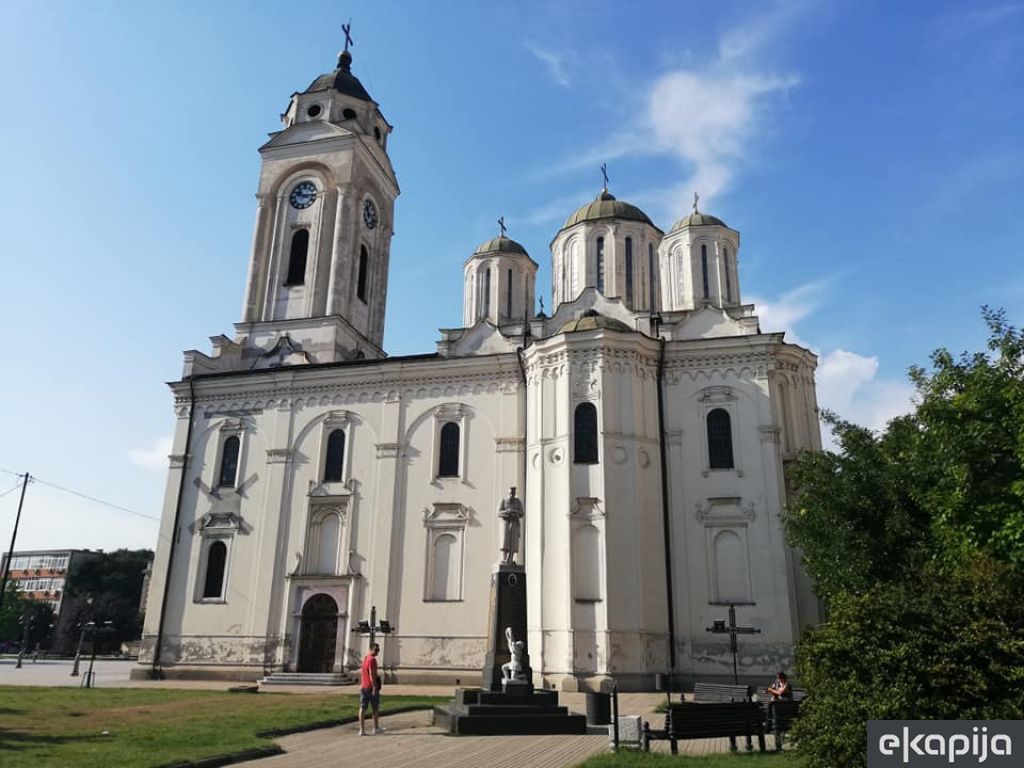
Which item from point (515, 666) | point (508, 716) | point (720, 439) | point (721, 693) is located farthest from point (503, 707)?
point (720, 439)

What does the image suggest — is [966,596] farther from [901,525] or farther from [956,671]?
[901,525]

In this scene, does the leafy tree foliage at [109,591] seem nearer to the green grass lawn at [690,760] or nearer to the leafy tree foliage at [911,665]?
the green grass lawn at [690,760]

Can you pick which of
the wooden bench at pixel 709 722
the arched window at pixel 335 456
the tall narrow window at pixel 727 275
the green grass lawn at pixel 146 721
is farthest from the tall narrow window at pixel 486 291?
the wooden bench at pixel 709 722

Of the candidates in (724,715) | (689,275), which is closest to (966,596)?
(724,715)

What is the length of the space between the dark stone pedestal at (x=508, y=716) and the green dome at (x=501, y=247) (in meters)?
25.5

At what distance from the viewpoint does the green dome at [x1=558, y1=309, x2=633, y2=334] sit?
87.5 ft

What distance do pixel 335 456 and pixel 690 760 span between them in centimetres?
2154

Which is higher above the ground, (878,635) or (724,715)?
(878,635)

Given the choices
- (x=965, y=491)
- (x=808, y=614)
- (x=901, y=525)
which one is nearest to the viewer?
(x=965, y=491)

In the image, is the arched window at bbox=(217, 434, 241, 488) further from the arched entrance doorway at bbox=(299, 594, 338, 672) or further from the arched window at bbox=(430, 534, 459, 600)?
the arched window at bbox=(430, 534, 459, 600)

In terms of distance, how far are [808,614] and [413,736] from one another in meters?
15.6

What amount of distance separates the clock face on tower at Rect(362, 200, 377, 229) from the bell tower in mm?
49

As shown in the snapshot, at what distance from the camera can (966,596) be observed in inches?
322

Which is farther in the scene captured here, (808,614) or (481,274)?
(481,274)
